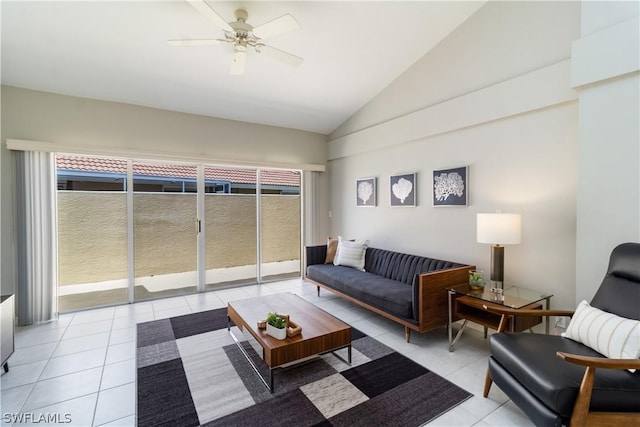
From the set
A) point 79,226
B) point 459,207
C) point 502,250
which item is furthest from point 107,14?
point 502,250

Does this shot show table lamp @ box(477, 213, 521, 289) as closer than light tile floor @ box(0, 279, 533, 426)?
No

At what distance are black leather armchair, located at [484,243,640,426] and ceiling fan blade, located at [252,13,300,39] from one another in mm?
2765

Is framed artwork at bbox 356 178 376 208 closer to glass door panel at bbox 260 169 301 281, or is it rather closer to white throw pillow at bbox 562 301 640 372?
glass door panel at bbox 260 169 301 281

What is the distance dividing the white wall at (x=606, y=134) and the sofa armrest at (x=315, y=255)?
3.23m

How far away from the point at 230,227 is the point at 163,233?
1.03m

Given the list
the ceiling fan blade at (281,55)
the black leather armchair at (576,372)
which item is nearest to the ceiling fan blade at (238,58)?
the ceiling fan blade at (281,55)

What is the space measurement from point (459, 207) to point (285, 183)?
320 centimetres

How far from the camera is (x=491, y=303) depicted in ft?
7.80

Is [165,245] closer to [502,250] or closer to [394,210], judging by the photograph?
[394,210]

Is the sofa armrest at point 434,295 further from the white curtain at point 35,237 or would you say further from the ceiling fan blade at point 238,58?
the white curtain at point 35,237

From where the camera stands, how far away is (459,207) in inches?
133

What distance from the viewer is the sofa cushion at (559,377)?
1.42 metres

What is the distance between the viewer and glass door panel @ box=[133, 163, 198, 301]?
4219mm

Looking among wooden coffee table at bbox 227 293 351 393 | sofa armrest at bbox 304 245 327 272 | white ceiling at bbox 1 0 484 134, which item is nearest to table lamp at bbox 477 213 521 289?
wooden coffee table at bbox 227 293 351 393
